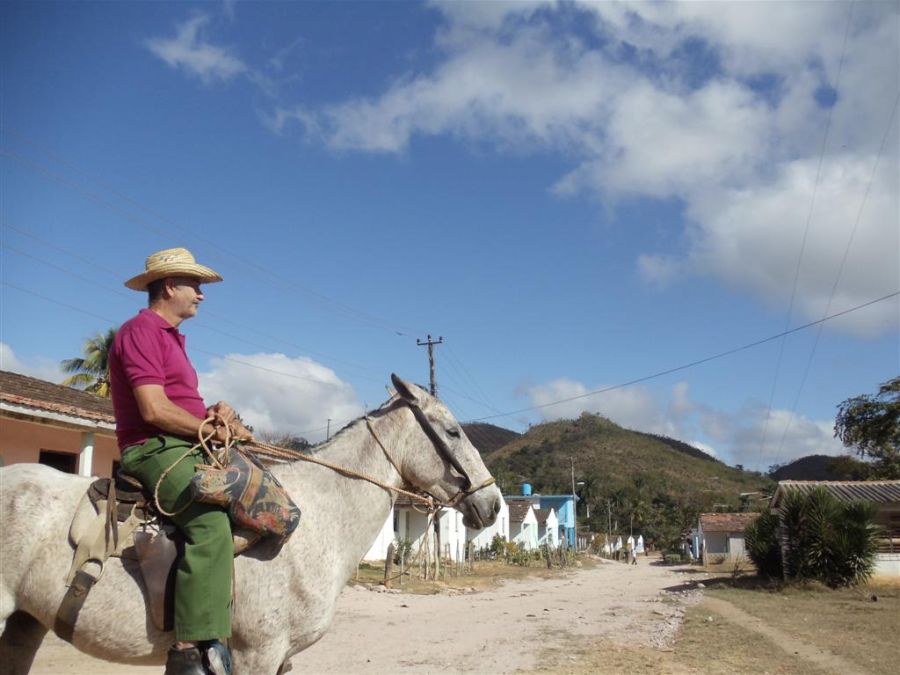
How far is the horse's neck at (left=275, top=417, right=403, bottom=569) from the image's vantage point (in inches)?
150

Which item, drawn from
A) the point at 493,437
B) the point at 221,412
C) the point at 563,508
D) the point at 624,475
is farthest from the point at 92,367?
the point at 493,437

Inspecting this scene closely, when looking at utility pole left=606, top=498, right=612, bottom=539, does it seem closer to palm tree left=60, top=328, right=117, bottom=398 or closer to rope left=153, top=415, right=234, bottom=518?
palm tree left=60, top=328, right=117, bottom=398

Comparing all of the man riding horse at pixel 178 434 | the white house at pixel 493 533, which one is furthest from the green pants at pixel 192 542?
the white house at pixel 493 533

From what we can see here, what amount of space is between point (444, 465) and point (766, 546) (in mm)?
26899

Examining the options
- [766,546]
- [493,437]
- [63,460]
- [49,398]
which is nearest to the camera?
[49,398]

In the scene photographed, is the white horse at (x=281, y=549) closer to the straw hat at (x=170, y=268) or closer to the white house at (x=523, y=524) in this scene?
the straw hat at (x=170, y=268)

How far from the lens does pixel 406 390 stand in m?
4.26

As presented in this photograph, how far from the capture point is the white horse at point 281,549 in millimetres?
3182

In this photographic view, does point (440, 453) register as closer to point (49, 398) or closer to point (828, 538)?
point (49, 398)

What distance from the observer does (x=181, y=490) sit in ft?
10.7

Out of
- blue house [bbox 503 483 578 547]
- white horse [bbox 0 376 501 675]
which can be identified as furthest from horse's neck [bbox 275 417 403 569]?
blue house [bbox 503 483 578 547]

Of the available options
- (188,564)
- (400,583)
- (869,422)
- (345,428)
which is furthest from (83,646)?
(869,422)

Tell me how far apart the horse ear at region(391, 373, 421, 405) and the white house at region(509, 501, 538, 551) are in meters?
56.3

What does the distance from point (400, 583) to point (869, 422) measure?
33.3 meters
